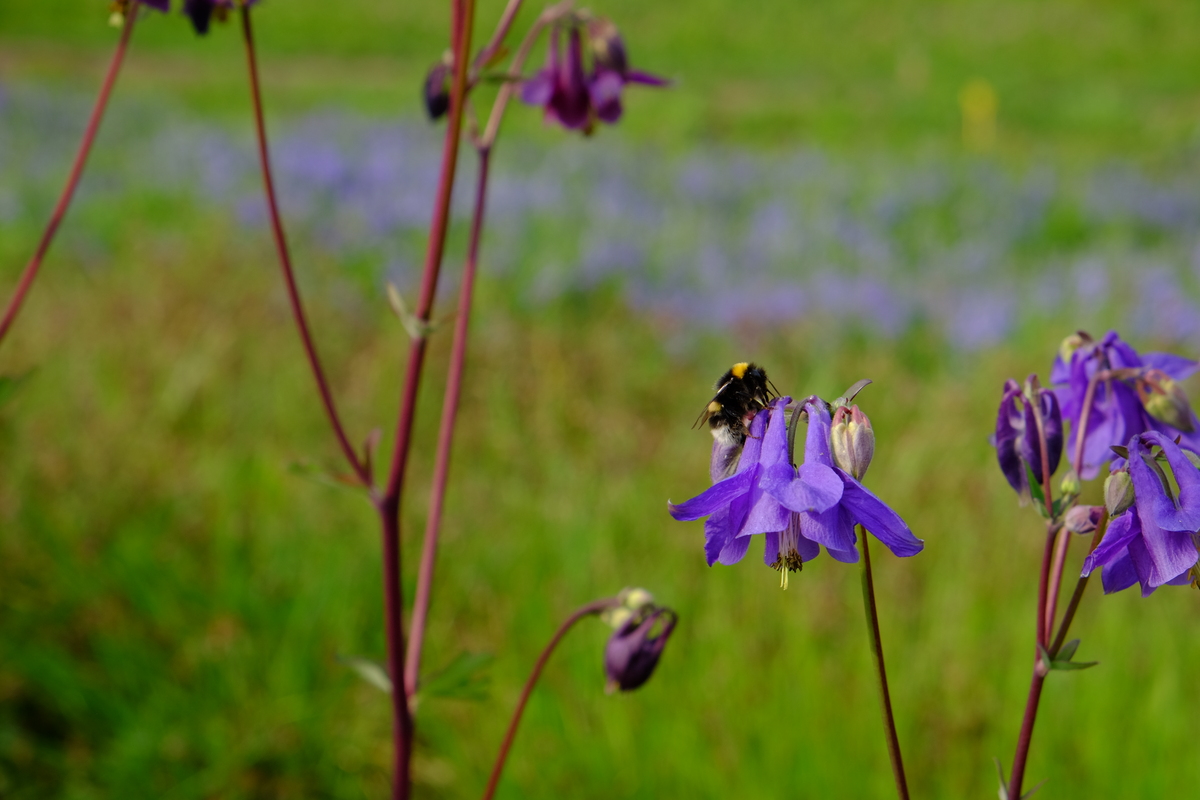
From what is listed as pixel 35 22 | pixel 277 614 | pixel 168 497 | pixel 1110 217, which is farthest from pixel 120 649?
pixel 35 22

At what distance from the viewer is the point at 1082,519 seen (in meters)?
0.91

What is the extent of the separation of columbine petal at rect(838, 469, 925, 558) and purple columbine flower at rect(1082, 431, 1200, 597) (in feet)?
0.44

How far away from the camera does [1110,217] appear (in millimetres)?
7840

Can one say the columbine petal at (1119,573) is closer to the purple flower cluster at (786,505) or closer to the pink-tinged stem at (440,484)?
the purple flower cluster at (786,505)

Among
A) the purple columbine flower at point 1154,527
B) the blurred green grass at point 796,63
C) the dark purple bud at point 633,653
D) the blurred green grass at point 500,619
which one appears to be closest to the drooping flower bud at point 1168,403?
the purple columbine flower at point 1154,527

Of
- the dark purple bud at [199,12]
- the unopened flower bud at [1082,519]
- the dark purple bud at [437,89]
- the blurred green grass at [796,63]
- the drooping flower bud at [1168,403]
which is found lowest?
the unopened flower bud at [1082,519]

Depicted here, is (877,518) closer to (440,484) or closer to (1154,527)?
(1154,527)

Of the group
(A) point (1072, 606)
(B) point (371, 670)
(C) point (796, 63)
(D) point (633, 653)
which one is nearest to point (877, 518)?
(A) point (1072, 606)

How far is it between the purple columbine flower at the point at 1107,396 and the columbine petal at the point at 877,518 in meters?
0.33

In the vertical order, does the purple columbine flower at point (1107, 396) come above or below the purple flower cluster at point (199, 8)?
below

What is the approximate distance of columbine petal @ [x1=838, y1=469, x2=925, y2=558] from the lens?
0.78 metres

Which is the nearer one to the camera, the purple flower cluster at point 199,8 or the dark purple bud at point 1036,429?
the dark purple bud at point 1036,429

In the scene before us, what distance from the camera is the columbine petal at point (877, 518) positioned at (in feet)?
2.57

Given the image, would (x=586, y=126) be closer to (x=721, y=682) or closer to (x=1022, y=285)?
(x=721, y=682)
